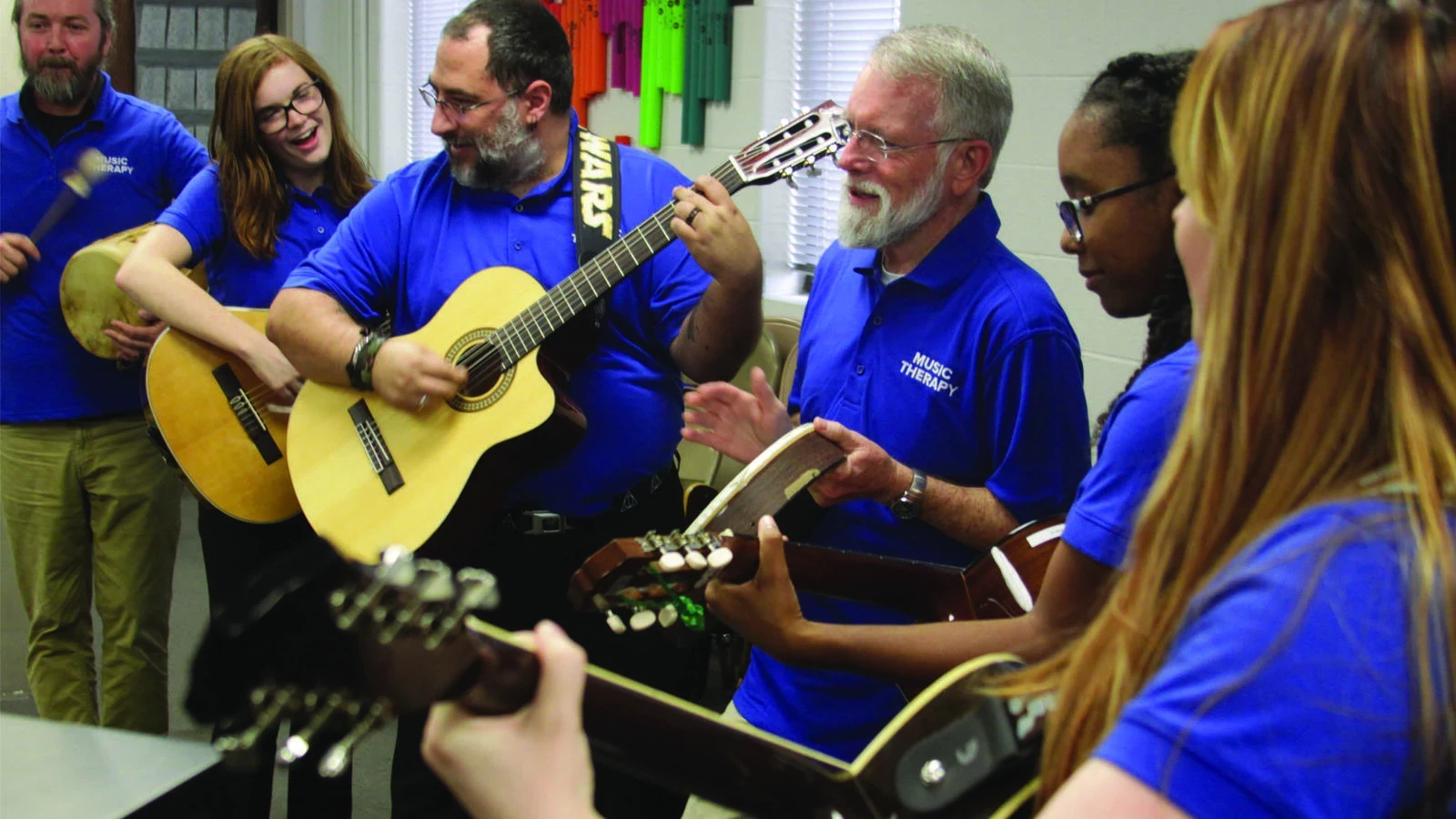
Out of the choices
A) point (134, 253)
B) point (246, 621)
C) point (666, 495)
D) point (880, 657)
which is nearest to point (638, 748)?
point (246, 621)

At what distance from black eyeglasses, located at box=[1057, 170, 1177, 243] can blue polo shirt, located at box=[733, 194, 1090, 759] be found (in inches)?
6.4

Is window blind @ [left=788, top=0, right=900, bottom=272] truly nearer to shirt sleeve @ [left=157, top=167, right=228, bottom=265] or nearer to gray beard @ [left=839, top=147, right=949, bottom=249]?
shirt sleeve @ [left=157, top=167, right=228, bottom=265]

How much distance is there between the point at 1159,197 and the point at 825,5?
288cm

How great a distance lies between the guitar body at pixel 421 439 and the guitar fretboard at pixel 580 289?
26mm

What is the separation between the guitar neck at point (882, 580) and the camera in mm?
1676

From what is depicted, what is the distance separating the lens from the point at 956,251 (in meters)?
1.84

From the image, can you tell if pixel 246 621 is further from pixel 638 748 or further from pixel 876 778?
pixel 876 778

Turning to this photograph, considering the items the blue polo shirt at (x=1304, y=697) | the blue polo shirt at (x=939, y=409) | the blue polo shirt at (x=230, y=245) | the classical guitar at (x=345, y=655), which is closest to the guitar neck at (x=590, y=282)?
the blue polo shirt at (x=939, y=409)

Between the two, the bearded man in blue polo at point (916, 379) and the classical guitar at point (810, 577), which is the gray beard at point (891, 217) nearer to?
the bearded man in blue polo at point (916, 379)

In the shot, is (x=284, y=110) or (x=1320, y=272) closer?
(x=1320, y=272)

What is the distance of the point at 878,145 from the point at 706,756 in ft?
3.93

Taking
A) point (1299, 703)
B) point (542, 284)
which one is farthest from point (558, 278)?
point (1299, 703)

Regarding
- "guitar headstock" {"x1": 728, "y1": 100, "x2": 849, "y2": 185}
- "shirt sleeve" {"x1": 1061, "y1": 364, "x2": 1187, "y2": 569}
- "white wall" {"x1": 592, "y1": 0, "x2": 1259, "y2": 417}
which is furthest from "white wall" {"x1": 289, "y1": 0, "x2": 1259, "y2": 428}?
"shirt sleeve" {"x1": 1061, "y1": 364, "x2": 1187, "y2": 569}

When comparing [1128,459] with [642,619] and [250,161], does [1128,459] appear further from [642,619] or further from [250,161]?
[250,161]
